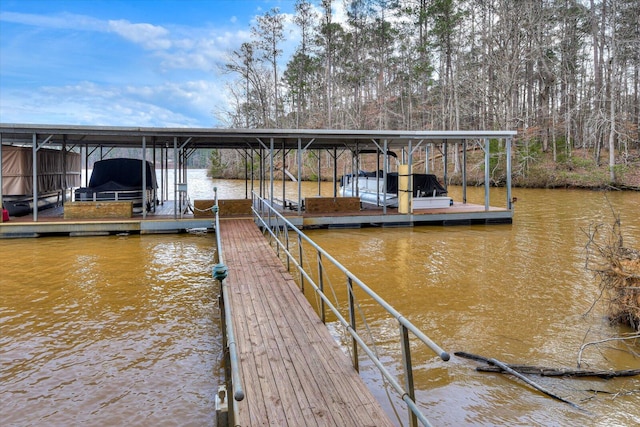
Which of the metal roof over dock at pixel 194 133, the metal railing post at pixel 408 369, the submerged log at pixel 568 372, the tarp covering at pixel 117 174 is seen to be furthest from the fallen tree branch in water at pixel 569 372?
the tarp covering at pixel 117 174

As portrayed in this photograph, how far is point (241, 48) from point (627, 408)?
39.2 m

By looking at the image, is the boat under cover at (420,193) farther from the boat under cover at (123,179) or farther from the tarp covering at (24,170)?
the tarp covering at (24,170)

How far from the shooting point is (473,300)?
23.2ft

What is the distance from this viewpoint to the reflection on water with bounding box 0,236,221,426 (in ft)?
13.2

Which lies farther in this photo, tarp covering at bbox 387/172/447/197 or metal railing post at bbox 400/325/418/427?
tarp covering at bbox 387/172/447/197

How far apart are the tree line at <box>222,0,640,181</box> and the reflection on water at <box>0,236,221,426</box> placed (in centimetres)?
2524

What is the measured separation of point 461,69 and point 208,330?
31.7 metres

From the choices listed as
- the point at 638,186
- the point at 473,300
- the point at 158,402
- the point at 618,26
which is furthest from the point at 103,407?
the point at 618,26

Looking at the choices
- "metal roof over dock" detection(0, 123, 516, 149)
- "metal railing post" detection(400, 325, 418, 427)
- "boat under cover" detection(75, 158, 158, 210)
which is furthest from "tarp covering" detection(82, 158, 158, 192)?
"metal railing post" detection(400, 325, 418, 427)

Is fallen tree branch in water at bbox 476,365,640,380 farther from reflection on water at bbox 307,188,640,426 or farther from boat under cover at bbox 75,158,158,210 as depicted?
boat under cover at bbox 75,158,158,210

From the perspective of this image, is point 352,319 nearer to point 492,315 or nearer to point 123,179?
point 492,315

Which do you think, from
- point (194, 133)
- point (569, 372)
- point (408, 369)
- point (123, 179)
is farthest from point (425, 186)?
point (408, 369)

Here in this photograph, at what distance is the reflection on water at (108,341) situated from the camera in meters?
4.02

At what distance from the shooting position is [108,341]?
5465 mm
